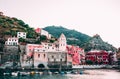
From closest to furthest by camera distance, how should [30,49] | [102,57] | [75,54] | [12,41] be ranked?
[30,49] < [12,41] < [75,54] < [102,57]

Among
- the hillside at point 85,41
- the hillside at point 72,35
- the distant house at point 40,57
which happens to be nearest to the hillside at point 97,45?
the hillside at point 85,41

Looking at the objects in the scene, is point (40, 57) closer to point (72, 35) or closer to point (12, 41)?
point (12, 41)

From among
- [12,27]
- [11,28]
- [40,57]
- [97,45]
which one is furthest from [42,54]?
[97,45]

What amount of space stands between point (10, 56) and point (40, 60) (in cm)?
354

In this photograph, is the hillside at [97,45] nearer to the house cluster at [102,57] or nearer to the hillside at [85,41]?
the hillside at [85,41]

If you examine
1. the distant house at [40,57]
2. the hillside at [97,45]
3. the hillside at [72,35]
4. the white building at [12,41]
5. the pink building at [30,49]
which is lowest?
the distant house at [40,57]

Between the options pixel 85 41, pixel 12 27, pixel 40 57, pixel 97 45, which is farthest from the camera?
pixel 85 41

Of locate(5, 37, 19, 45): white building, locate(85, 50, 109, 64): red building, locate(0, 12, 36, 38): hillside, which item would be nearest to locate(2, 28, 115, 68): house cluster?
locate(5, 37, 19, 45): white building

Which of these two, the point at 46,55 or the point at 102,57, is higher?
the point at 102,57

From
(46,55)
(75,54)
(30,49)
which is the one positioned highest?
(30,49)

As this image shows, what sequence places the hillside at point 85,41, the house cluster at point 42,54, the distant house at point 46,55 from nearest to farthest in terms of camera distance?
1. the house cluster at point 42,54
2. the distant house at point 46,55
3. the hillside at point 85,41

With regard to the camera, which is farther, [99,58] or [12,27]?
[99,58]

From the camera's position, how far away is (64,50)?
37719 mm

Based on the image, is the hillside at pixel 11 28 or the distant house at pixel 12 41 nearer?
the distant house at pixel 12 41
